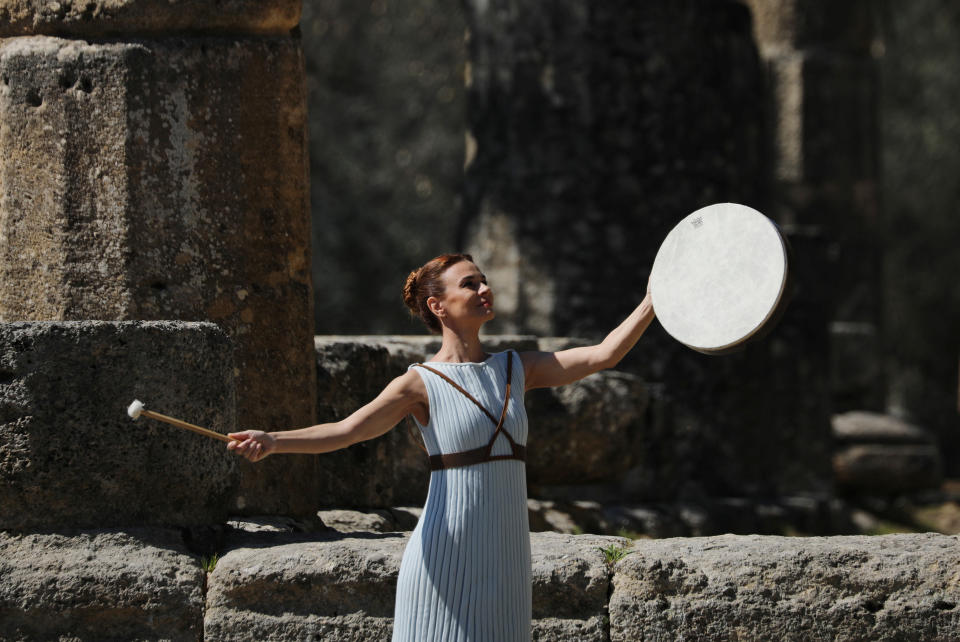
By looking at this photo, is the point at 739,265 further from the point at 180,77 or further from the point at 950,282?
the point at 950,282

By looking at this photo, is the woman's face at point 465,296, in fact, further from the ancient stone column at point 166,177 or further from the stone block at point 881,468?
the stone block at point 881,468

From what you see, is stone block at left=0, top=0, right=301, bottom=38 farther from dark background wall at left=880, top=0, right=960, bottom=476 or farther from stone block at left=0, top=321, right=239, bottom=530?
dark background wall at left=880, top=0, right=960, bottom=476

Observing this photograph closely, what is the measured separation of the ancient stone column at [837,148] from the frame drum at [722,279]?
331 inches

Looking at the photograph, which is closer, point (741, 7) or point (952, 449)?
point (741, 7)

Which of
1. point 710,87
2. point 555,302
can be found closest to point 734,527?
point 555,302

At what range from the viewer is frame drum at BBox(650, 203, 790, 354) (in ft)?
10.5

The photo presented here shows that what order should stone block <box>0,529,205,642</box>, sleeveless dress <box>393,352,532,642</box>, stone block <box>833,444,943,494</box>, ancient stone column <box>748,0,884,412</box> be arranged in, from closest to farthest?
sleeveless dress <box>393,352,532,642</box> → stone block <box>0,529,205,642</box> → stone block <box>833,444,943,494</box> → ancient stone column <box>748,0,884,412</box>

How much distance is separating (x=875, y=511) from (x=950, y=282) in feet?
26.4

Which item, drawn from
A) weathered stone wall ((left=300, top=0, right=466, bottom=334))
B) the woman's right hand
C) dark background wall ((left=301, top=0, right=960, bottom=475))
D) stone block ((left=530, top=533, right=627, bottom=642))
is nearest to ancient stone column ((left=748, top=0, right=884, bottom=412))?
dark background wall ((left=301, top=0, right=960, bottom=475))

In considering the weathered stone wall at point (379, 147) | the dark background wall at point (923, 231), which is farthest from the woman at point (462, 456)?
the dark background wall at point (923, 231)

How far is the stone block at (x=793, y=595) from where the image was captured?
3.52 metres

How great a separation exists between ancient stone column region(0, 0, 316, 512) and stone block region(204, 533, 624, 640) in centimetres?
87

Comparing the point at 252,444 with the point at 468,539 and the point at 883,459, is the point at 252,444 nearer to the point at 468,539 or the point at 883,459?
the point at 468,539

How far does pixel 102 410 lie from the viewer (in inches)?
145
